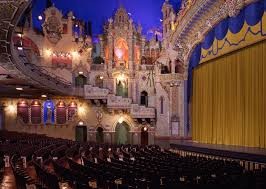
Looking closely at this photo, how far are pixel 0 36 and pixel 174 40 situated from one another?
14276 mm

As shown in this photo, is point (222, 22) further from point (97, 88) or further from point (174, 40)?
point (97, 88)

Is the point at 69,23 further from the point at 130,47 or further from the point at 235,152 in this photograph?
the point at 235,152

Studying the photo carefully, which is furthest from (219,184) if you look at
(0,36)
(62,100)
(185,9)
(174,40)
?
(62,100)

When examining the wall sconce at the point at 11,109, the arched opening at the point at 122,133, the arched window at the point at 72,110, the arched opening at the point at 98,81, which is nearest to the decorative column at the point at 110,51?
the arched opening at the point at 98,81

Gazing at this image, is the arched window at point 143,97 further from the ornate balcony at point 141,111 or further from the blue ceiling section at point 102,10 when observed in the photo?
the blue ceiling section at point 102,10

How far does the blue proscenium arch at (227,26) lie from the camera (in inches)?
549

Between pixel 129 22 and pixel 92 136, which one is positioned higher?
pixel 129 22

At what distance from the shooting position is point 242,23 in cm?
1490

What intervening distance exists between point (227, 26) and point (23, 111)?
14092mm

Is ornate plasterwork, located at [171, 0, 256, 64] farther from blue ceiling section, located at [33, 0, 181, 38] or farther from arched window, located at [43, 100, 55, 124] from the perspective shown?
arched window, located at [43, 100, 55, 124]

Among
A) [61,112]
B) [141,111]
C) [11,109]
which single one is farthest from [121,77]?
[11,109]

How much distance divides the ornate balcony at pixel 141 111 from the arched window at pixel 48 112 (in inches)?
196

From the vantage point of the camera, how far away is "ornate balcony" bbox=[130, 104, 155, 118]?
2367 cm

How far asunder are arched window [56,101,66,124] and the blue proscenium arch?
26.1ft
